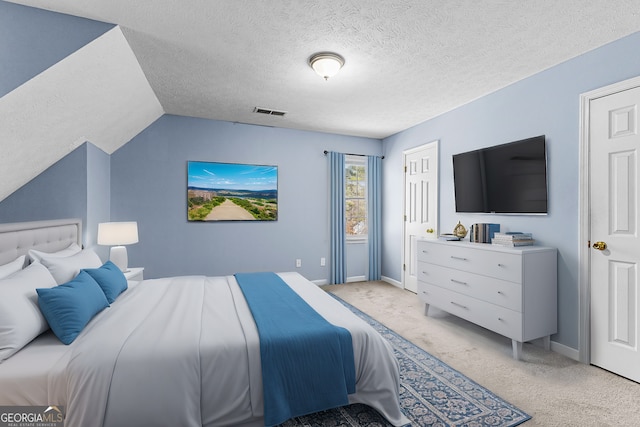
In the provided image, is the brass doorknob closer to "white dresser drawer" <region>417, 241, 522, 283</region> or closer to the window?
"white dresser drawer" <region>417, 241, 522, 283</region>

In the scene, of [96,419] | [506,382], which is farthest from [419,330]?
[96,419]

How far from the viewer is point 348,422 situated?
1.82 meters

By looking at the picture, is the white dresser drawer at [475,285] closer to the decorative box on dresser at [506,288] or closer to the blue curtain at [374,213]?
the decorative box on dresser at [506,288]

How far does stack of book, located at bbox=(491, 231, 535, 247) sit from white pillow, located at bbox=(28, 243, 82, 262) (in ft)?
12.7

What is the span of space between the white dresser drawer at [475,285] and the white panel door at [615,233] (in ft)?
1.98

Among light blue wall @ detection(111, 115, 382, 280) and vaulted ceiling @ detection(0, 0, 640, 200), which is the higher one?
vaulted ceiling @ detection(0, 0, 640, 200)

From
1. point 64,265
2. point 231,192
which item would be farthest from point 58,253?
point 231,192

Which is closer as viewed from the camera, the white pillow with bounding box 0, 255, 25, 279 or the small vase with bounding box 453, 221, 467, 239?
the white pillow with bounding box 0, 255, 25, 279

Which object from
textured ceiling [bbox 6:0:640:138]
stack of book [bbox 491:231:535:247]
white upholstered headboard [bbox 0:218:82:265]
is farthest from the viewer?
stack of book [bbox 491:231:535:247]

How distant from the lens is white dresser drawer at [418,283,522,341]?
103 inches

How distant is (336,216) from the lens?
200 inches

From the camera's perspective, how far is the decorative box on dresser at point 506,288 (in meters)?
2.59

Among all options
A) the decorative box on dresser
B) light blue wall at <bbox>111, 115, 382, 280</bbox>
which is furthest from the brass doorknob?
light blue wall at <bbox>111, 115, 382, 280</bbox>

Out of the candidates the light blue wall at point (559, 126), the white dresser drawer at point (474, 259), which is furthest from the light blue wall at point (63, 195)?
the light blue wall at point (559, 126)
